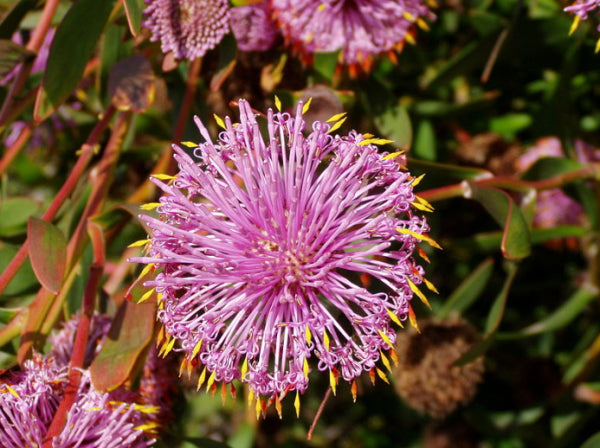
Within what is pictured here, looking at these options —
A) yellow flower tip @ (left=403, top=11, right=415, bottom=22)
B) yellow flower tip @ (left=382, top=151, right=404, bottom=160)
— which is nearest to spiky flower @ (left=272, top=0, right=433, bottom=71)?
yellow flower tip @ (left=403, top=11, right=415, bottom=22)

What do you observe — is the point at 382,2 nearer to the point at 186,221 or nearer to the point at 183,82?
the point at 183,82

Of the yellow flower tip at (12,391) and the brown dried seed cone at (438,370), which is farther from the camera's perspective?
the brown dried seed cone at (438,370)

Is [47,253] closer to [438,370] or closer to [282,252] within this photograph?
[282,252]

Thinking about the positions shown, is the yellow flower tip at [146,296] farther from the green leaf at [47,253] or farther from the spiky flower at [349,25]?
the spiky flower at [349,25]

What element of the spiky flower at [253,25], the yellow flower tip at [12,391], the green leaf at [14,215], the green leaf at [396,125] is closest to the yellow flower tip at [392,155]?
the green leaf at [396,125]

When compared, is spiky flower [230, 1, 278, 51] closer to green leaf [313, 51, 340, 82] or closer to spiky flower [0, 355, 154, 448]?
green leaf [313, 51, 340, 82]

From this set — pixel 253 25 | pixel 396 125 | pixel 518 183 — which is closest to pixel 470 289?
pixel 518 183
